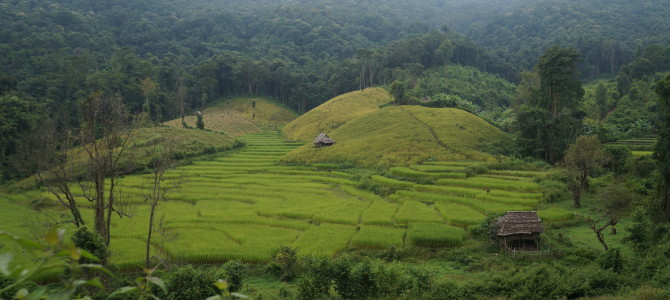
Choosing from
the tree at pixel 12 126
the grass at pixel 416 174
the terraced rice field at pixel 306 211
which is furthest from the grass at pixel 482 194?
the tree at pixel 12 126

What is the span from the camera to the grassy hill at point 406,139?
39.2 metres

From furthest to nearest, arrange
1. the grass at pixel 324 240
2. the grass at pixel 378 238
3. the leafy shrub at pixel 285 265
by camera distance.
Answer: the grass at pixel 378 238 < the grass at pixel 324 240 < the leafy shrub at pixel 285 265

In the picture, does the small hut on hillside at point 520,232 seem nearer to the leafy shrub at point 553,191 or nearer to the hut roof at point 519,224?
the hut roof at point 519,224

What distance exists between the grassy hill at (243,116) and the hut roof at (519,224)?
5064 cm

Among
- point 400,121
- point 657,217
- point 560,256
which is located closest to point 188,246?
point 560,256

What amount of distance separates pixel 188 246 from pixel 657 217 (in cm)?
2310

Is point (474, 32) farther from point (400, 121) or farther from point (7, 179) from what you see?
point (7, 179)

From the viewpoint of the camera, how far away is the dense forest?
49.0 ft

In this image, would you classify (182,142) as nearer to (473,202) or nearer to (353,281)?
(473,202)

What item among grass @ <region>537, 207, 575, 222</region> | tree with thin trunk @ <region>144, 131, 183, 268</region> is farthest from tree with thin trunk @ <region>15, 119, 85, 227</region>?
grass @ <region>537, 207, 575, 222</region>

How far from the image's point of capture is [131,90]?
66.2 meters

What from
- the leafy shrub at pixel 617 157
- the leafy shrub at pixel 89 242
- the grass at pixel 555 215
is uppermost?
the leafy shrub at pixel 617 157

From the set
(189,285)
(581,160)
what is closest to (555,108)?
(581,160)

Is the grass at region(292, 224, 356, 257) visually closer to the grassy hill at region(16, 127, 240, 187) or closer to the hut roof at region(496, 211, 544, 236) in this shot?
the hut roof at region(496, 211, 544, 236)
